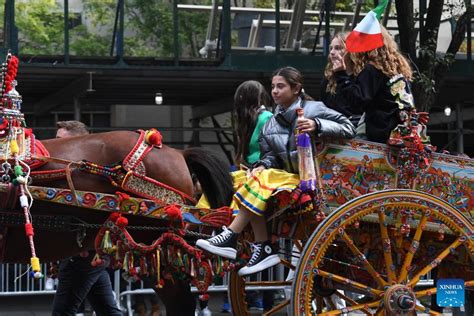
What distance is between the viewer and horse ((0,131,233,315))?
6.76 m

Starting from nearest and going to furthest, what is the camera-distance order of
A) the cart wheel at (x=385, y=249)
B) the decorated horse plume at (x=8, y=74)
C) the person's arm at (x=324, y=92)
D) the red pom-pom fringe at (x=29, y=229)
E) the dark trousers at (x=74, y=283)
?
the cart wheel at (x=385, y=249) → the red pom-pom fringe at (x=29, y=229) → the decorated horse plume at (x=8, y=74) → the person's arm at (x=324, y=92) → the dark trousers at (x=74, y=283)

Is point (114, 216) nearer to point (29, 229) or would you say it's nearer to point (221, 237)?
point (29, 229)

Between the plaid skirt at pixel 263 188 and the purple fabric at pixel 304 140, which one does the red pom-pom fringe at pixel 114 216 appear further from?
the purple fabric at pixel 304 140

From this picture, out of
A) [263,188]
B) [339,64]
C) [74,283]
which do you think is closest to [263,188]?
[263,188]

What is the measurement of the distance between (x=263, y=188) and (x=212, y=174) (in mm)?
1005

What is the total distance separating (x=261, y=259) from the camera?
21.0 feet

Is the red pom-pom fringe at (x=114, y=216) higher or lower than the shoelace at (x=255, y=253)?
higher

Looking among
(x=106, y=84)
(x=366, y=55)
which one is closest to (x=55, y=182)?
(x=366, y=55)

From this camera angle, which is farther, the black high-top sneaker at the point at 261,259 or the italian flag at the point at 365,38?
the italian flag at the point at 365,38

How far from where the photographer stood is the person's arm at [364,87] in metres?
6.59

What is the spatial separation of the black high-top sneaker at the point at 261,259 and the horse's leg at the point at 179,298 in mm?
763

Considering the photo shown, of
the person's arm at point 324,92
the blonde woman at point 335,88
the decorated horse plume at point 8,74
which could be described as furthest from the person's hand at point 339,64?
the decorated horse plume at point 8,74

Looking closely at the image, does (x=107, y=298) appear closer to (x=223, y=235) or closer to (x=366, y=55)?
(x=223, y=235)

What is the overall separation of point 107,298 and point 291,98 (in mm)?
2686
